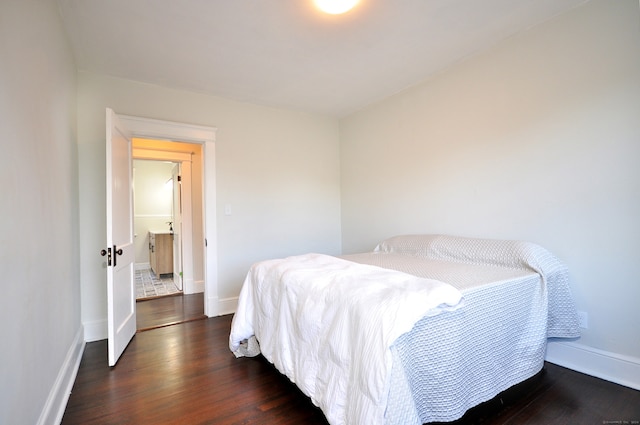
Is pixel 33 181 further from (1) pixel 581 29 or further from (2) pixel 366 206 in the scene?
(1) pixel 581 29

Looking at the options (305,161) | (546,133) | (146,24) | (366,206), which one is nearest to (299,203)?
(305,161)

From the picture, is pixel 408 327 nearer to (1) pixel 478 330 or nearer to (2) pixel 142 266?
(1) pixel 478 330

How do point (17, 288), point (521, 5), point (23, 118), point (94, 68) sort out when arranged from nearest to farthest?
point (17, 288), point (23, 118), point (521, 5), point (94, 68)

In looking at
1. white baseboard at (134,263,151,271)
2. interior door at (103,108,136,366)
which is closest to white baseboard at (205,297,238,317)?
interior door at (103,108,136,366)

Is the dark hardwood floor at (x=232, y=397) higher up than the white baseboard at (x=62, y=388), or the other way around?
the white baseboard at (x=62, y=388)

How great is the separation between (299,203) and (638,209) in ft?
10.1

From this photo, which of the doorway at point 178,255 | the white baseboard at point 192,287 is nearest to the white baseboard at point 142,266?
the doorway at point 178,255

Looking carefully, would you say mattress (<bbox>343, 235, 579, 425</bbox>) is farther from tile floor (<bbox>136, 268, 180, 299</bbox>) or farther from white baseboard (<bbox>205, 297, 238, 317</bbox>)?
tile floor (<bbox>136, 268, 180, 299</bbox>)

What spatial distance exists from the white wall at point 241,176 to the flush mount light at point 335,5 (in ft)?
6.13

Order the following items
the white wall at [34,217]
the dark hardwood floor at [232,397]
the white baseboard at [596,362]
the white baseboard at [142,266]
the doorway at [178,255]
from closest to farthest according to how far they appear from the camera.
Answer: the white wall at [34,217] → the dark hardwood floor at [232,397] → the white baseboard at [596,362] → the doorway at [178,255] → the white baseboard at [142,266]

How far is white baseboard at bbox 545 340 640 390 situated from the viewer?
5.79 ft

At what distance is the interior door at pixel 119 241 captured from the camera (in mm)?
2184

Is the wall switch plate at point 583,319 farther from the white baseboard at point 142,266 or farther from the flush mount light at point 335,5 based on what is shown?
the white baseboard at point 142,266

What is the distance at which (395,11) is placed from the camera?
193 centimetres
